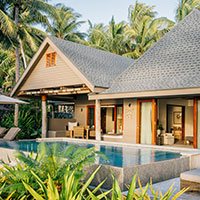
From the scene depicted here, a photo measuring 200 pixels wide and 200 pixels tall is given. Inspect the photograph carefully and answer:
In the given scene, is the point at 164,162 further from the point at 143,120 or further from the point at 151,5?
the point at 151,5

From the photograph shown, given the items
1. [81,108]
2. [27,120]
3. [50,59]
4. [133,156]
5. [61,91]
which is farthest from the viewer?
[81,108]

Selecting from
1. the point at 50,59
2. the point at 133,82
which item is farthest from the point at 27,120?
the point at 133,82

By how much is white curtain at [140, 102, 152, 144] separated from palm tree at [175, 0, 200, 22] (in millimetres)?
21273

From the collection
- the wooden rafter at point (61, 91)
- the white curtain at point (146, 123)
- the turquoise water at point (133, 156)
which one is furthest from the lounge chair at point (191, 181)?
the wooden rafter at point (61, 91)

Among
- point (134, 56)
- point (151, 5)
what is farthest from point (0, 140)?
point (151, 5)

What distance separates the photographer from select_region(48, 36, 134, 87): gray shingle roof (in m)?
16.5

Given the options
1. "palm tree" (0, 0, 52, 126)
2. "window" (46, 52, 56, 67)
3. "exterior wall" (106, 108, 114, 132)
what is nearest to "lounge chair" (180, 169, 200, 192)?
"window" (46, 52, 56, 67)

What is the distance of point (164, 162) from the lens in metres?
8.30

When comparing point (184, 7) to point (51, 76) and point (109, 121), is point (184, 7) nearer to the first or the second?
point (109, 121)

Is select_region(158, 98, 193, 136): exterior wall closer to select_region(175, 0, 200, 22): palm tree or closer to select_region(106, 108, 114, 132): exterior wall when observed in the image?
select_region(106, 108, 114, 132): exterior wall

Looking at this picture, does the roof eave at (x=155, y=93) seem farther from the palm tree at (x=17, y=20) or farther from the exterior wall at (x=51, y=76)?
the palm tree at (x=17, y=20)

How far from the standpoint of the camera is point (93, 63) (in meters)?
18.1

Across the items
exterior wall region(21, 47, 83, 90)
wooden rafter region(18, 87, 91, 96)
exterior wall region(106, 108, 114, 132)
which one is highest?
exterior wall region(21, 47, 83, 90)

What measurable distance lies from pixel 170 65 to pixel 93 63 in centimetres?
534
